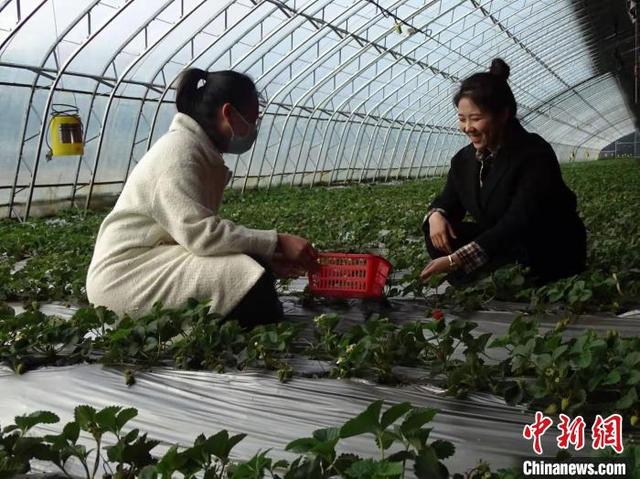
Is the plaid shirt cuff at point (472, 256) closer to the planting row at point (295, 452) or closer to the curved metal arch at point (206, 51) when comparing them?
the planting row at point (295, 452)

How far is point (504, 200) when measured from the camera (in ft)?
14.4

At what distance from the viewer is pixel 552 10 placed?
22.3m

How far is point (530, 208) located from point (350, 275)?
3.46 feet

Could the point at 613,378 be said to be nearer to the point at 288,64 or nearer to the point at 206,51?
the point at 206,51

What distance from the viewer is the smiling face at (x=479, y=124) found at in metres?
4.18

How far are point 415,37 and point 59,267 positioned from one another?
16.5 metres

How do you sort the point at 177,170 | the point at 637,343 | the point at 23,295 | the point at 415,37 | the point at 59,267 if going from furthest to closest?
the point at 415,37 < the point at 59,267 < the point at 23,295 < the point at 177,170 < the point at 637,343

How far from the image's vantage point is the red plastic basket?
4.06m

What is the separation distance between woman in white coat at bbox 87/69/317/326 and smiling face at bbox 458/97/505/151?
1192 millimetres

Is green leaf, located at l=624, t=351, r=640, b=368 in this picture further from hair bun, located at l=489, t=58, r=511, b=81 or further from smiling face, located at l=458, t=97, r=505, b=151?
hair bun, located at l=489, t=58, r=511, b=81

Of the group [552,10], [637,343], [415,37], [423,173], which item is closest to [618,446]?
[637,343]

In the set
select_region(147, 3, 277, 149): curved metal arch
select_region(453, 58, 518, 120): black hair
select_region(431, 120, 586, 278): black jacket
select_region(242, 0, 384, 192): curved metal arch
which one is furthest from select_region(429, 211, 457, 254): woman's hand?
select_region(242, 0, 384, 192): curved metal arch

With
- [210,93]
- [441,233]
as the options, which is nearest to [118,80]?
[441,233]

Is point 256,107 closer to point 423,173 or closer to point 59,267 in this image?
point 59,267
